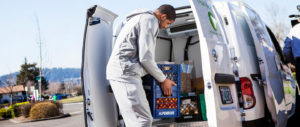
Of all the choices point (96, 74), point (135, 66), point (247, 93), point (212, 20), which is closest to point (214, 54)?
point (212, 20)

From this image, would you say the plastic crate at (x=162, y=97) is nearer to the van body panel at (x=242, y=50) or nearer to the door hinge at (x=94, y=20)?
the door hinge at (x=94, y=20)

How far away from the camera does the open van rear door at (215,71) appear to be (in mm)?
2994

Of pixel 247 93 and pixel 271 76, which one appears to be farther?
pixel 271 76

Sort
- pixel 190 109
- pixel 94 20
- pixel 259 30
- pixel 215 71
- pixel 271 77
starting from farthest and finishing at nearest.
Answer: pixel 190 109, pixel 259 30, pixel 271 77, pixel 94 20, pixel 215 71

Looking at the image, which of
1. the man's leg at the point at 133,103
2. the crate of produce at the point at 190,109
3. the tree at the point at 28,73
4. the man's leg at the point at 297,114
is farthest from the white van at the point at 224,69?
the tree at the point at 28,73

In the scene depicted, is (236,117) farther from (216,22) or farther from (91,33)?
(91,33)

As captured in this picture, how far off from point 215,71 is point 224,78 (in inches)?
7.0

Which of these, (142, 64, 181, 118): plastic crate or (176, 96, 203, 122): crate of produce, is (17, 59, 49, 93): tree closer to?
(176, 96, 203, 122): crate of produce

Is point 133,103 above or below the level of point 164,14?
below

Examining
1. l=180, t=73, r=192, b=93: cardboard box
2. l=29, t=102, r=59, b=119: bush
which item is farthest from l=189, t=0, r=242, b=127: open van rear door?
l=29, t=102, r=59, b=119: bush

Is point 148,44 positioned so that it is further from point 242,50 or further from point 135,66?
point 242,50

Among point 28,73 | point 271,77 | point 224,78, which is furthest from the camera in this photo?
point 28,73

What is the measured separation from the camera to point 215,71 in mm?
3090

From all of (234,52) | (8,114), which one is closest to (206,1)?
(234,52)
